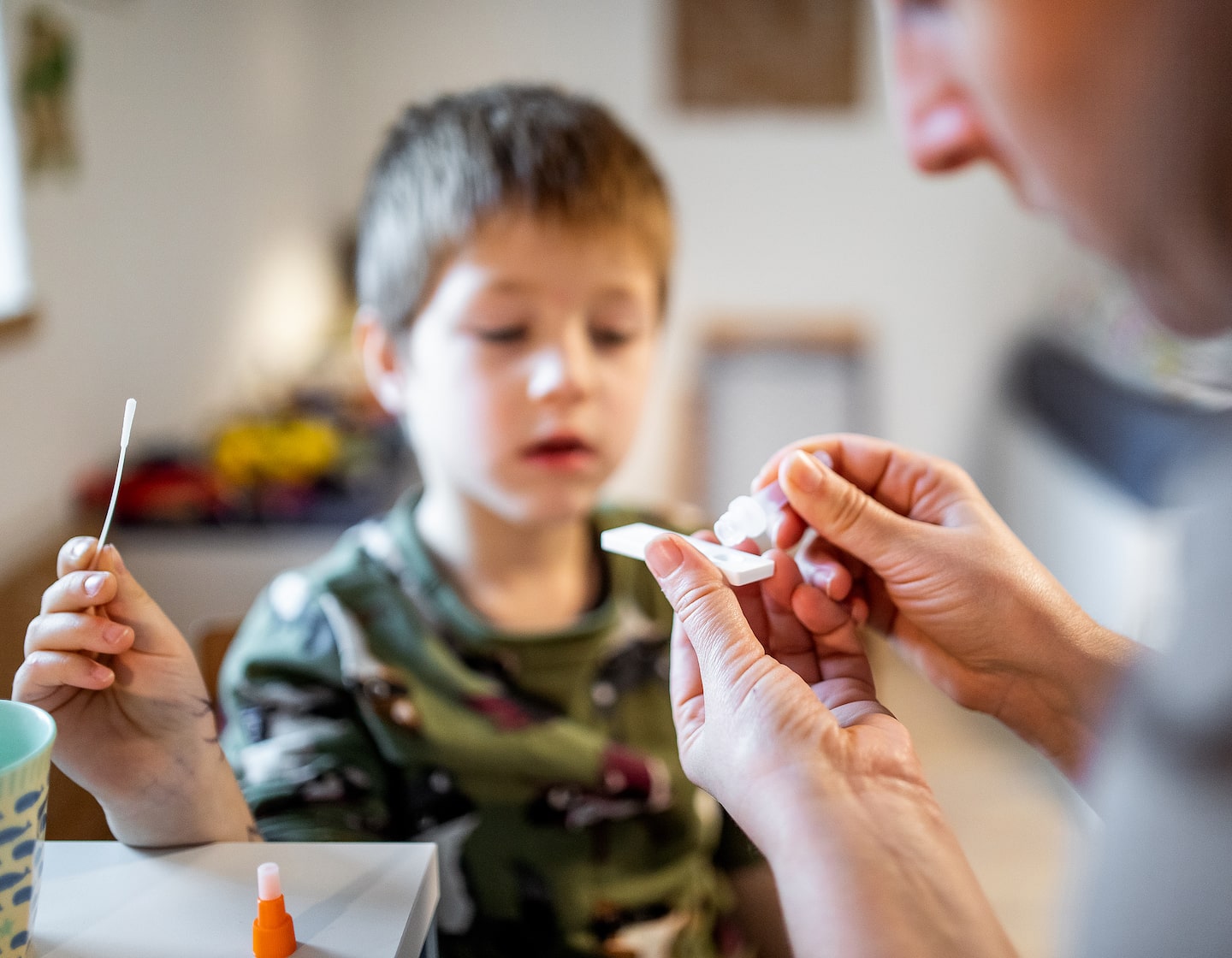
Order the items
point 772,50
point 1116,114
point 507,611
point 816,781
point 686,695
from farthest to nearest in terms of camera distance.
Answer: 1. point 772,50
2. point 507,611
3. point 686,695
4. point 816,781
5. point 1116,114

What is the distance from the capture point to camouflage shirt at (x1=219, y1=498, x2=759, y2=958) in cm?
79

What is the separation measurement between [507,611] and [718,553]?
0.42 meters

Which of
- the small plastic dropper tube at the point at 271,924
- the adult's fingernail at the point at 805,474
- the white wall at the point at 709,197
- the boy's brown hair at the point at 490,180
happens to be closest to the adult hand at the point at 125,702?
the small plastic dropper tube at the point at 271,924

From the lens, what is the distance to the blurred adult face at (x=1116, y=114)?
33 cm

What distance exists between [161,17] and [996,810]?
223 centimetres

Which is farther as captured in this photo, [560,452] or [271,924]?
[560,452]

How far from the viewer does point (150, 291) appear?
1942 mm

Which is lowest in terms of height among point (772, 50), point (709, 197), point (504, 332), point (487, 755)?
point (487, 755)

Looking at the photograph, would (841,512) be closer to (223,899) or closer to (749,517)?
(749,517)

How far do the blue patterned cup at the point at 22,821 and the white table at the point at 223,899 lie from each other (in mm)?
30

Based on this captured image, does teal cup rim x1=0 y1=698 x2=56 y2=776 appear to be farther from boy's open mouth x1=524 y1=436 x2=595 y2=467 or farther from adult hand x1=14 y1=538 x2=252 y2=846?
boy's open mouth x1=524 y1=436 x2=595 y2=467

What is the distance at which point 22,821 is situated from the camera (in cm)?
43

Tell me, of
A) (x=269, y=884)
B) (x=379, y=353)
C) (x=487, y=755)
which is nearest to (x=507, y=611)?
(x=487, y=755)

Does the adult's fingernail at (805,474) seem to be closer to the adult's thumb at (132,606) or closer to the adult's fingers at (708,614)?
the adult's fingers at (708,614)
